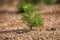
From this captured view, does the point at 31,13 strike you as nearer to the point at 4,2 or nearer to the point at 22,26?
the point at 22,26

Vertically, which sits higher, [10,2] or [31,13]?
[31,13]

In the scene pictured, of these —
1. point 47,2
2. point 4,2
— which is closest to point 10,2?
point 4,2

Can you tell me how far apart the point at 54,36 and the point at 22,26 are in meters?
2.12

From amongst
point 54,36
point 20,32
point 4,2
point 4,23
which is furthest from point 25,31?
point 4,2

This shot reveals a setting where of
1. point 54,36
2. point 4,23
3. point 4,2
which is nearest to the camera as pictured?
point 54,36

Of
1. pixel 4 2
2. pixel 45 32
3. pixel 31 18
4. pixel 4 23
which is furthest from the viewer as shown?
pixel 4 2

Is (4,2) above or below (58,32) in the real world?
below

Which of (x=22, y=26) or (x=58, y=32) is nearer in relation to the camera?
(x=58, y=32)

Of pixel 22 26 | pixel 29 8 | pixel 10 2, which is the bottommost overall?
pixel 10 2

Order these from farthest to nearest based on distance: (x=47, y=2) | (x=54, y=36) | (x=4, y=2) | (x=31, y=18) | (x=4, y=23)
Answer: (x=4, y=2) < (x=47, y=2) < (x=4, y=23) < (x=31, y=18) < (x=54, y=36)

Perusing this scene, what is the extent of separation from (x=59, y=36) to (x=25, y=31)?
56.1 inches

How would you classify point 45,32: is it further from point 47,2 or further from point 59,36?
point 47,2

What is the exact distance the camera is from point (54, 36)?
7027 millimetres

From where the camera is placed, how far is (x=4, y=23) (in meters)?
9.69
